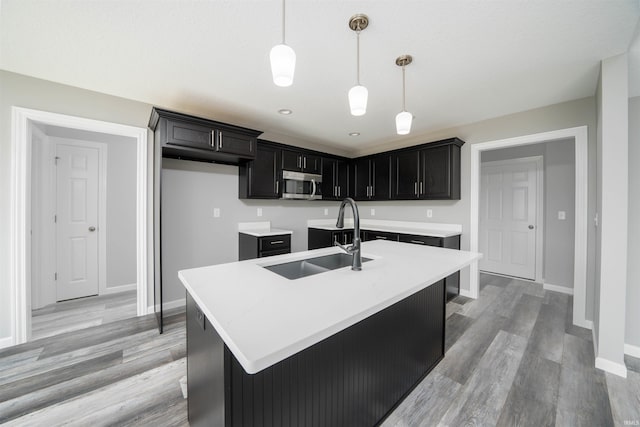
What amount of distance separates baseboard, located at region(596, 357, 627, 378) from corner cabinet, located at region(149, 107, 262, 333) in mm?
3774

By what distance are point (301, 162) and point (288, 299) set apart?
3.21 meters

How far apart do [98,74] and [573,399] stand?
448cm

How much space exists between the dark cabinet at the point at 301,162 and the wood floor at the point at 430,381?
8.34 feet

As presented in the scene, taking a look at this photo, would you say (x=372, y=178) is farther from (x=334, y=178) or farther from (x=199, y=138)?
(x=199, y=138)

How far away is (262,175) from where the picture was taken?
11.5 feet

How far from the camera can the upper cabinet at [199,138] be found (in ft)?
8.04

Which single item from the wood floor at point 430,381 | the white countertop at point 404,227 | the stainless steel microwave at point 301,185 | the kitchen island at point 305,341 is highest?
the stainless steel microwave at point 301,185

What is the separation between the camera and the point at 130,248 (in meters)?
3.68

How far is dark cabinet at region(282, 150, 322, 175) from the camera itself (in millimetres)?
3756

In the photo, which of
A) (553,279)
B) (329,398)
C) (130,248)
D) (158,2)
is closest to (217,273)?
(329,398)

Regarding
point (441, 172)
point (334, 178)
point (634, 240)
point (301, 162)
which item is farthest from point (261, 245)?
point (634, 240)

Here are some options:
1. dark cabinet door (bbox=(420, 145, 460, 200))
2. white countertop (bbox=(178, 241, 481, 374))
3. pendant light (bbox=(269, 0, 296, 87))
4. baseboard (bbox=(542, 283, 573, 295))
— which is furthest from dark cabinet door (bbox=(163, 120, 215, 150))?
baseboard (bbox=(542, 283, 573, 295))

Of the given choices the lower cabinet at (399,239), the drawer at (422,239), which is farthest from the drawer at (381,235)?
the drawer at (422,239)

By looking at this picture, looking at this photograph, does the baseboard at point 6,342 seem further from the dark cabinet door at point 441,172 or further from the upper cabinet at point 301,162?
the dark cabinet door at point 441,172
